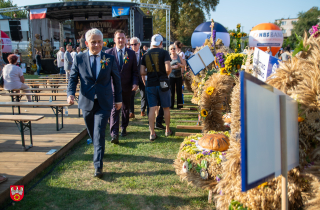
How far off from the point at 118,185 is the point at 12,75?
573cm

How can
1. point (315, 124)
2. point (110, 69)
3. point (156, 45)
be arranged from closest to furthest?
point (315, 124)
point (110, 69)
point (156, 45)

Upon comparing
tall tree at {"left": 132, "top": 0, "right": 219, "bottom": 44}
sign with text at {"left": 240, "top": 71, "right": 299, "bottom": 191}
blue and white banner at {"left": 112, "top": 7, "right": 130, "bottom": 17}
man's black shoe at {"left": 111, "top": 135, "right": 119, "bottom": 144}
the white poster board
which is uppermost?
tall tree at {"left": 132, "top": 0, "right": 219, "bottom": 44}

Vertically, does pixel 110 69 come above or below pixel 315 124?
above

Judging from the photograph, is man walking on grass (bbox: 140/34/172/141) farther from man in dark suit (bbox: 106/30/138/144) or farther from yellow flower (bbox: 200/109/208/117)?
yellow flower (bbox: 200/109/208/117)

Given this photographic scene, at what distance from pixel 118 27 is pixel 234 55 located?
20263 mm

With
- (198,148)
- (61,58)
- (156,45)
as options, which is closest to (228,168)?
(198,148)

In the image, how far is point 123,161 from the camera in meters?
3.79

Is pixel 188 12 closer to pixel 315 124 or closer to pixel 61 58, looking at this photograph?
pixel 61 58

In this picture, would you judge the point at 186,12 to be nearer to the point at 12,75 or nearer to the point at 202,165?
the point at 12,75

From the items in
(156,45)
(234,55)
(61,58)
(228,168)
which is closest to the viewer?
(228,168)

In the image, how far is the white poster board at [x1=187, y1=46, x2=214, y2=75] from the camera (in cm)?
511

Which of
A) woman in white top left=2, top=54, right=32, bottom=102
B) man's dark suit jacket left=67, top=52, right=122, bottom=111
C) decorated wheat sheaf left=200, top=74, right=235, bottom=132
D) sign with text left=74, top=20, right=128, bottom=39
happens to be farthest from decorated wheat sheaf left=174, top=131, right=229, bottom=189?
sign with text left=74, top=20, right=128, bottom=39

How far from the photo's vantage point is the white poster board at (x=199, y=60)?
5105 millimetres

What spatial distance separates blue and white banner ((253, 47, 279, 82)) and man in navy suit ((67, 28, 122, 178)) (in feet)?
6.31
